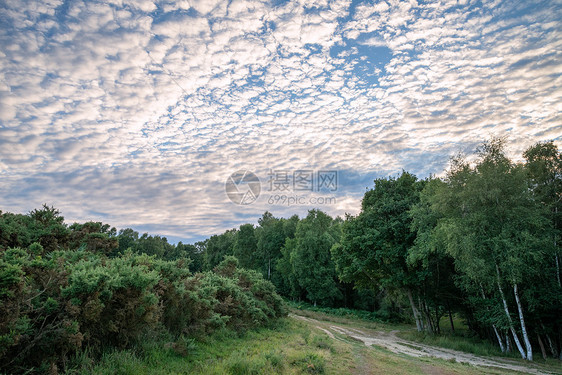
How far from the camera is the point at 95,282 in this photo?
6.24m

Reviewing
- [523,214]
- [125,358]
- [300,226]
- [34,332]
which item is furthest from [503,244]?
[300,226]

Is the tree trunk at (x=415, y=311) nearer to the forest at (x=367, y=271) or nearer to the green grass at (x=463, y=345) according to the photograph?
the forest at (x=367, y=271)

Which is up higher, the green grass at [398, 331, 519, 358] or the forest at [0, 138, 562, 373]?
the forest at [0, 138, 562, 373]

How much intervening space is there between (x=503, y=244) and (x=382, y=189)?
11448 mm

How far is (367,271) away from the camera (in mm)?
29406

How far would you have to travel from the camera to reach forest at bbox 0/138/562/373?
5.97 meters

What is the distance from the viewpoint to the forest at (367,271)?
235 inches

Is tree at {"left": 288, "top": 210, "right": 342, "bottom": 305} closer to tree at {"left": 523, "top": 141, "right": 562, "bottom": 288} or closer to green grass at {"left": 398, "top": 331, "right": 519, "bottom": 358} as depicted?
green grass at {"left": 398, "top": 331, "right": 519, "bottom": 358}

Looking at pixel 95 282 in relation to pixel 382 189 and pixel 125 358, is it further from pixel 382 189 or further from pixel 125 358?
pixel 382 189

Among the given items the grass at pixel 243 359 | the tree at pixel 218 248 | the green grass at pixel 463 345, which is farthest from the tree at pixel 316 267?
the tree at pixel 218 248

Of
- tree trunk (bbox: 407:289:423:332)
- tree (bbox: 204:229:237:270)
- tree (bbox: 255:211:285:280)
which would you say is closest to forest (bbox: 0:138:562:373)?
tree trunk (bbox: 407:289:423:332)

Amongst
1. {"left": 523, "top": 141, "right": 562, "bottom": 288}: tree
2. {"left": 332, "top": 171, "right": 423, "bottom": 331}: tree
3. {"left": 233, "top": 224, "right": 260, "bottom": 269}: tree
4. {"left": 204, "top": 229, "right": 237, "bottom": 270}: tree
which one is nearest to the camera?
{"left": 523, "top": 141, "right": 562, "bottom": 288}: tree

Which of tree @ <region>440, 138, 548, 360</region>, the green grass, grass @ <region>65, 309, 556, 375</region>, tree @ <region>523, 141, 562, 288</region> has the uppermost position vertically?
tree @ <region>523, 141, 562, 288</region>

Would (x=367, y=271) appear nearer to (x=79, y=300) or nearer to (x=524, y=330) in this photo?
(x=524, y=330)
